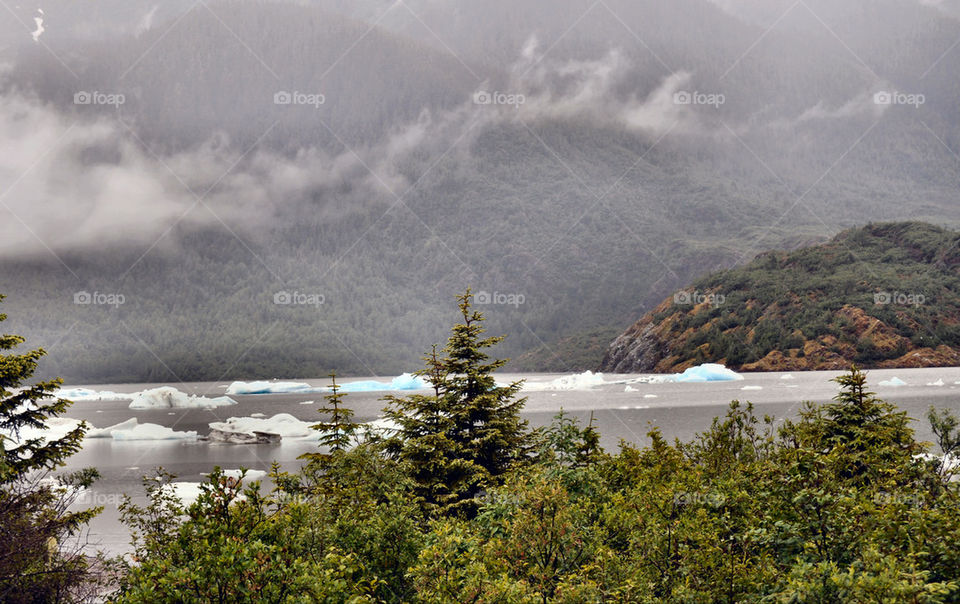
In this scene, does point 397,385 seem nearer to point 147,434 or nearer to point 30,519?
point 147,434

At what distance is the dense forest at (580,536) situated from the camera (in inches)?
177

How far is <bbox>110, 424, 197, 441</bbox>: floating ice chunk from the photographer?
59188 millimetres

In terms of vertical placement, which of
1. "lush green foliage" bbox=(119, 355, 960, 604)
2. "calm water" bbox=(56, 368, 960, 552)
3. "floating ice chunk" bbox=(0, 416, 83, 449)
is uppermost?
"floating ice chunk" bbox=(0, 416, 83, 449)

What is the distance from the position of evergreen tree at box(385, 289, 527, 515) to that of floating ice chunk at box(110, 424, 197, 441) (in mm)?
52759

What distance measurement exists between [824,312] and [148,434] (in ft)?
379

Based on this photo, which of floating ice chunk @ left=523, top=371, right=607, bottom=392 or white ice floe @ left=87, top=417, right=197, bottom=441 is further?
floating ice chunk @ left=523, top=371, right=607, bottom=392

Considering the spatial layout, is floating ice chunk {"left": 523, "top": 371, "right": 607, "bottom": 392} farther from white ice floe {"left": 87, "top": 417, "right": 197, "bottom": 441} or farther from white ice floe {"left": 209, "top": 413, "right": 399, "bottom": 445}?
white ice floe {"left": 87, "top": 417, "right": 197, "bottom": 441}

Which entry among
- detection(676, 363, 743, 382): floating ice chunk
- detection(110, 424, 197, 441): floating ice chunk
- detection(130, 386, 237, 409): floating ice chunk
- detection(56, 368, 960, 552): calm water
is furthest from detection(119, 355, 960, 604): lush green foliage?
detection(676, 363, 743, 382): floating ice chunk

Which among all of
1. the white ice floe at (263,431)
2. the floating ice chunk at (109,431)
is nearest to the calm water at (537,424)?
the white ice floe at (263,431)

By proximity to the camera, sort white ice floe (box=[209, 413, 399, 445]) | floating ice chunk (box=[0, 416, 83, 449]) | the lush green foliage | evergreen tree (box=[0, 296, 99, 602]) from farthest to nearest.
Result: white ice floe (box=[209, 413, 399, 445]) < floating ice chunk (box=[0, 416, 83, 449]) < evergreen tree (box=[0, 296, 99, 602]) < the lush green foliage

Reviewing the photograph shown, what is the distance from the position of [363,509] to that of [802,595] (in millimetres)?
4945

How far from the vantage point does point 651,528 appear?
20.7 ft

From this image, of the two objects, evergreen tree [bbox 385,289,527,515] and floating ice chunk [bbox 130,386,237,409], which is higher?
floating ice chunk [bbox 130,386,237,409]

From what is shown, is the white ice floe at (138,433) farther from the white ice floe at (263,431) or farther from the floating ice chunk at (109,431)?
the white ice floe at (263,431)
